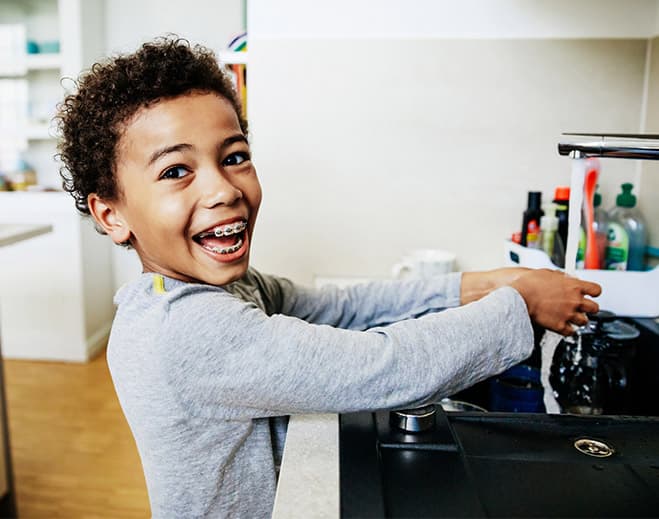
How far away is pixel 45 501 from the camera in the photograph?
180cm

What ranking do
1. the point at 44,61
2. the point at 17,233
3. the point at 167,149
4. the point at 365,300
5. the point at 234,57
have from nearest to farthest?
the point at 167,149 → the point at 365,300 → the point at 234,57 → the point at 17,233 → the point at 44,61

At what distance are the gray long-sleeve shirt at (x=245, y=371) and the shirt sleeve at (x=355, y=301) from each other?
257mm

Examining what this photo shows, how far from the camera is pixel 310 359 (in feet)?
1.95

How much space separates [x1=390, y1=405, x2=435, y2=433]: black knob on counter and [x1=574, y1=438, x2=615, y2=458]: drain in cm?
15

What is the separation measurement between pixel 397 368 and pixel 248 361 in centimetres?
14

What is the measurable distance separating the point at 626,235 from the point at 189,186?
2.53 ft

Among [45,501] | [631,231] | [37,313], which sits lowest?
[45,501]

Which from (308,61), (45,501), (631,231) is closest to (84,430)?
(45,501)

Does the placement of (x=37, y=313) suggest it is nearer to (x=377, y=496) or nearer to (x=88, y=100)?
(x=88, y=100)

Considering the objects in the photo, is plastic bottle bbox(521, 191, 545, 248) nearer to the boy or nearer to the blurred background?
the blurred background

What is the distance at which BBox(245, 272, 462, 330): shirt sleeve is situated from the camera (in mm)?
931

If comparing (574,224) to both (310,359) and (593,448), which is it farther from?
(310,359)

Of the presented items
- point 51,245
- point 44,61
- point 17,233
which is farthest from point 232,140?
point 44,61

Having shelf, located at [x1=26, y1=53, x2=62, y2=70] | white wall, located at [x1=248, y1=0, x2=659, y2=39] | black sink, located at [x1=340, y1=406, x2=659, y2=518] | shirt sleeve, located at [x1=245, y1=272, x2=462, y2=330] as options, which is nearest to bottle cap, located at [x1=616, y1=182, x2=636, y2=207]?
white wall, located at [x1=248, y1=0, x2=659, y2=39]
